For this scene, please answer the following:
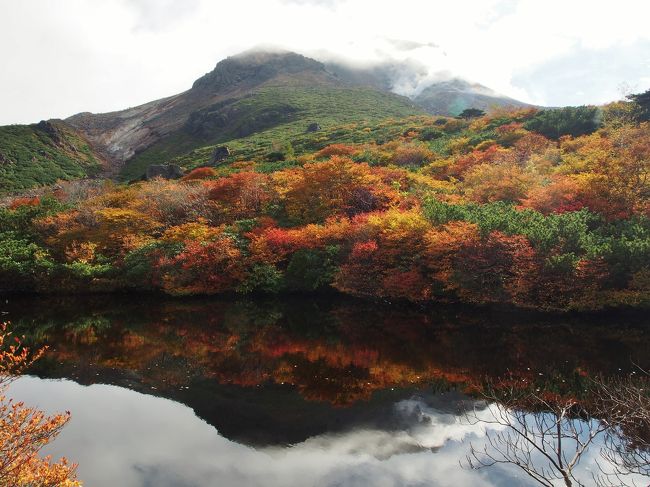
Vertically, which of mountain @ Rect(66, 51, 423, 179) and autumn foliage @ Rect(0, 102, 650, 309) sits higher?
mountain @ Rect(66, 51, 423, 179)

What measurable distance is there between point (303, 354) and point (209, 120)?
114 metres

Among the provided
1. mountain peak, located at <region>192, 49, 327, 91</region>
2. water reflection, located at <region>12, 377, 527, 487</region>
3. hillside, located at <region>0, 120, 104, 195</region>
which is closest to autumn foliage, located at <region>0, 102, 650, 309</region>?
water reflection, located at <region>12, 377, 527, 487</region>

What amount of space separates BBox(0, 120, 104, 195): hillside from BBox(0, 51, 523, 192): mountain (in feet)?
0.52

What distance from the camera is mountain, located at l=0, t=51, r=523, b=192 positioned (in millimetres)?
88500

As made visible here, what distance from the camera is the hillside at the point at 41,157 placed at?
250ft

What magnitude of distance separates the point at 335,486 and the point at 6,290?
34.0 meters

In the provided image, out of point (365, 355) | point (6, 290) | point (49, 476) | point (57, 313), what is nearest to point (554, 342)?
point (365, 355)

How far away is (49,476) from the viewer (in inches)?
258

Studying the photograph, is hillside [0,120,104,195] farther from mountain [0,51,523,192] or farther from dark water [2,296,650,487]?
dark water [2,296,650,487]

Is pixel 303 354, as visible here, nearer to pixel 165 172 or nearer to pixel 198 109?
pixel 165 172

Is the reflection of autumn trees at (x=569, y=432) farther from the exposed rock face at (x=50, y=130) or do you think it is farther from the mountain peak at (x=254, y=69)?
the mountain peak at (x=254, y=69)

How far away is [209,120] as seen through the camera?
119750 millimetres

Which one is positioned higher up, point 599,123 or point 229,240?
point 599,123

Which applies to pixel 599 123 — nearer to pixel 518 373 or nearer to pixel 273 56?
pixel 518 373
